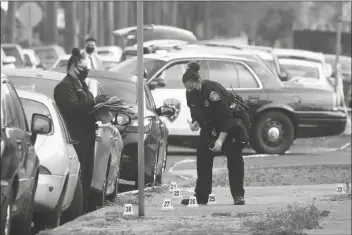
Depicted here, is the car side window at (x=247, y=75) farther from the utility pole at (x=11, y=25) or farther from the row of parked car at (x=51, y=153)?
the utility pole at (x=11, y=25)

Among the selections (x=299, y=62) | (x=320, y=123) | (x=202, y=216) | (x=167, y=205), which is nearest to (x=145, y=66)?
(x=320, y=123)

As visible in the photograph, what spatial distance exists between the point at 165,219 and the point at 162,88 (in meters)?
10.5

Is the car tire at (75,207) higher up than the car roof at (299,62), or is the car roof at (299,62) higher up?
the car roof at (299,62)

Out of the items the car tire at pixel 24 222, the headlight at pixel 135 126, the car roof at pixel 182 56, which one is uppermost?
the car roof at pixel 182 56

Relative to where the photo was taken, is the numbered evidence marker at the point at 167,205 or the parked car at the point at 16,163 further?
the numbered evidence marker at the point at 167,205

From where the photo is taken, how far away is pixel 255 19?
104562 millimetres

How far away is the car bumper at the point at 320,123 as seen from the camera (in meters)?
23.6

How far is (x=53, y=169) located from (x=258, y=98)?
12.0 metres

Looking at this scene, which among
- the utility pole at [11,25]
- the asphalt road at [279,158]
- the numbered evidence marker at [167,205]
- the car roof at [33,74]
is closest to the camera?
the numbered evidence marker at [167,205]

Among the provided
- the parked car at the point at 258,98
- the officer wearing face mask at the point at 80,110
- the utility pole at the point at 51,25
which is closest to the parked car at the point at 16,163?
the officer wearing face mask at the point at 80,110

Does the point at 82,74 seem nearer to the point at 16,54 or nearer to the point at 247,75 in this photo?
the point at 247,75

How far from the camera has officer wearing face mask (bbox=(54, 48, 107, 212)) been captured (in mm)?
13305

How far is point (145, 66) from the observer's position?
22.9 m

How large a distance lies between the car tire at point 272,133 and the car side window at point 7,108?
13.1 metres
